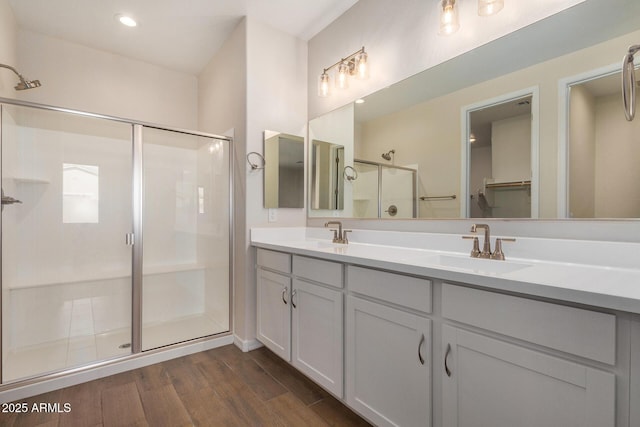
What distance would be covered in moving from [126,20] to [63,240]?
1815 mm

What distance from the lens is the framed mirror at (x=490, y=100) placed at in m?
1.23

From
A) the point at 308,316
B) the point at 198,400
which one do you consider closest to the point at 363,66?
the point at 308,316

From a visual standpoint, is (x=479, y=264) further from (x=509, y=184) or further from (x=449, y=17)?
(x=449, y=17)

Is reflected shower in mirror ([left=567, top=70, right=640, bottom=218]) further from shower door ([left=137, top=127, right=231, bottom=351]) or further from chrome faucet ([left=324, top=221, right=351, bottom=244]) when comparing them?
shower door ([left=137, top=127, right=231, bottom=351])

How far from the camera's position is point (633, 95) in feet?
3.69

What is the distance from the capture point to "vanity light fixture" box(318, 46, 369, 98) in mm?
2135

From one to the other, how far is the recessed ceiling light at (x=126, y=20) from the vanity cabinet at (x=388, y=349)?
2671 mm

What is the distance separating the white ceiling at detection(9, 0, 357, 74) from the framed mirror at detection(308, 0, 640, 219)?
0.87 metres

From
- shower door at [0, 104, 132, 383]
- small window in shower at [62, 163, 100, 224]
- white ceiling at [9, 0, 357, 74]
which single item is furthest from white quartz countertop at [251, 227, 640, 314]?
white ceiling at [9, 0, 357, 74]

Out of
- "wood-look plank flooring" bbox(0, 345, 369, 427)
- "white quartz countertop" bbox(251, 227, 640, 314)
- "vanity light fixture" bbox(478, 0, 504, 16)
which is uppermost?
"vanity light fixture" bbox(478, 0, 504, 16)

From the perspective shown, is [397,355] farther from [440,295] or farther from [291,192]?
[291,192]

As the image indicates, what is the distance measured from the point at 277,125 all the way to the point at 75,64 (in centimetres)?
203

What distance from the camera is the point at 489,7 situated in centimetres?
146

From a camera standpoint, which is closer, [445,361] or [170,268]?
[445,361]
